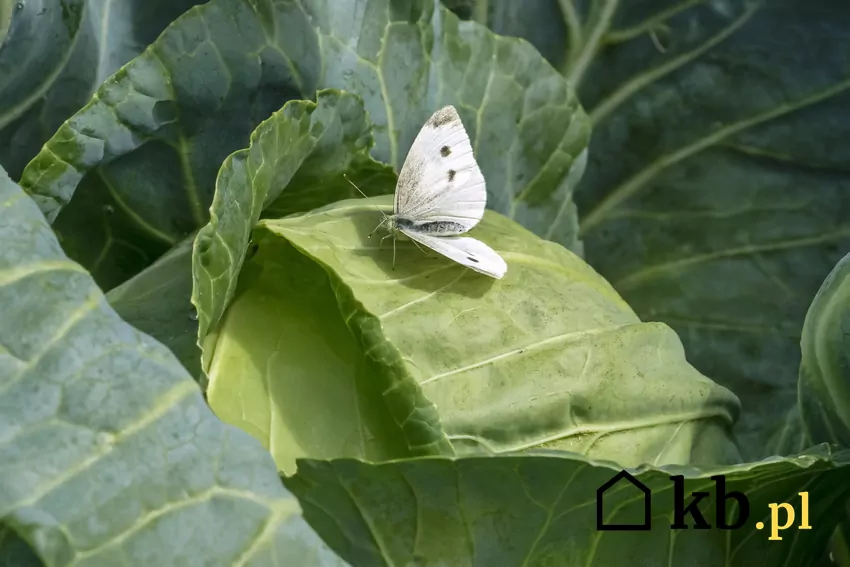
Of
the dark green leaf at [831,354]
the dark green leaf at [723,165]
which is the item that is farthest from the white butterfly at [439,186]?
the dark green leaf at [723,165]

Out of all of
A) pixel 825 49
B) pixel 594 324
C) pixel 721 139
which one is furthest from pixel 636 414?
pixel 825 49

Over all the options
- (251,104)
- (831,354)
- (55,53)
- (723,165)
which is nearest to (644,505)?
(831,354)

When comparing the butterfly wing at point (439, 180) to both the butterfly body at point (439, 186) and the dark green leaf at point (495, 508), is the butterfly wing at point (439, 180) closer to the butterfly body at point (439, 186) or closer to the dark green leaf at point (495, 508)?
the butterfly body at point (439, 186)

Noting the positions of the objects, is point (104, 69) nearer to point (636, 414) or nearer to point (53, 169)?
point (53, 169)

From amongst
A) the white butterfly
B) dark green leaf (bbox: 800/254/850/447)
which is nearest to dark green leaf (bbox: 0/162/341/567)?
the white butterfly

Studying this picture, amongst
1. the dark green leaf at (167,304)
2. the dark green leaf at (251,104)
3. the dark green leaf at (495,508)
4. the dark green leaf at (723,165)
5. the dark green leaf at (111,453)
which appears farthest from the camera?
the dark green leaf at (723,165)

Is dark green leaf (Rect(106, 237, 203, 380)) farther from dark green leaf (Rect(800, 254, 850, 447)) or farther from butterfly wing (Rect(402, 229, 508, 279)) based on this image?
dark green leaf (Rect(800, 254, 850, 447))
